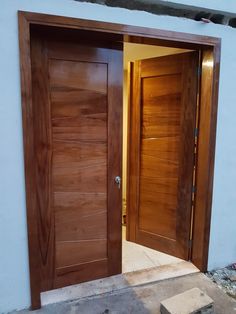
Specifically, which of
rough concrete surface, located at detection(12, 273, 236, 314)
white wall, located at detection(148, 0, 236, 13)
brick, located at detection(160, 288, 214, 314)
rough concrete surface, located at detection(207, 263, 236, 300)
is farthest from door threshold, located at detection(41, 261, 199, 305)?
white wall, located at detection(148, 0, 236, 13)

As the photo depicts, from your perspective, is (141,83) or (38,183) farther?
(141,83)

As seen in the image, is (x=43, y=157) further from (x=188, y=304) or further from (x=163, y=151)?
(x=188, y=304)

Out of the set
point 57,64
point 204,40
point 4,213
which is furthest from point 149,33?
point 4,213

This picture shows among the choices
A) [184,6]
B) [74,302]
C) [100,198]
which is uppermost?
[184,6]

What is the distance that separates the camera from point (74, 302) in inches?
77.8

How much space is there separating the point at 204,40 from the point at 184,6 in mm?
300

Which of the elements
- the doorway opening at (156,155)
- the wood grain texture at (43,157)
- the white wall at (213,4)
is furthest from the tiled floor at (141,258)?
the white wall at (213,4)

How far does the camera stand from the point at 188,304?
5.96ft

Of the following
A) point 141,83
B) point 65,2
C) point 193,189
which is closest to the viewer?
point 65,2

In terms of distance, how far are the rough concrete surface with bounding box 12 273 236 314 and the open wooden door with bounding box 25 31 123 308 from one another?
217mm

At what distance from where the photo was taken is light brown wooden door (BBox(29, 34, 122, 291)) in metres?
1.88

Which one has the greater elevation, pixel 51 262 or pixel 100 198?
pixel 100 198

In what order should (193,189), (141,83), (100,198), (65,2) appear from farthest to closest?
(141,83), (193,189), (100,198), (65,2)

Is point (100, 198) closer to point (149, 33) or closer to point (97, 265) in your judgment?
point (97, 265)
